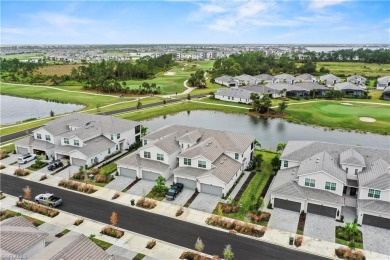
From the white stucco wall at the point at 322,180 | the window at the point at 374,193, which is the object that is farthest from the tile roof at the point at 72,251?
the window at the point at 374,193

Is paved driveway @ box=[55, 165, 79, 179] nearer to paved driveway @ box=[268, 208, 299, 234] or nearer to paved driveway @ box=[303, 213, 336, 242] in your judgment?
paved driveway @ box=[268, 208, 299, 234]

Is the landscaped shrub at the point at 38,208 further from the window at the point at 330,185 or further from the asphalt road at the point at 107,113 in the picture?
the window at the point at 330,185

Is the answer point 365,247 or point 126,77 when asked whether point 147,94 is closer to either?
point 126,77

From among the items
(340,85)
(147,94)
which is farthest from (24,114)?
(340,85)

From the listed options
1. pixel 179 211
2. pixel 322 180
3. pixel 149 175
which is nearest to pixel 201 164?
pixel 149 175

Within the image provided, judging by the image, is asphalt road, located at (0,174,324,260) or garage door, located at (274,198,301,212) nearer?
asphalt road, located at (0,174,324,260)

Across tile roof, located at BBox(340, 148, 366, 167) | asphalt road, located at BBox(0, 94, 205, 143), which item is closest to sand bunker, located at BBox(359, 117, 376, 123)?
tile roof, located at BBox(340, 148, 366, 167)
